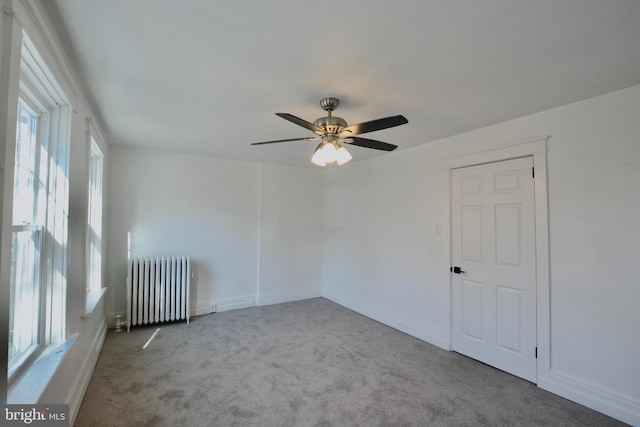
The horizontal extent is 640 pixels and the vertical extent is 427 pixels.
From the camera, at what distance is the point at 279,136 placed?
10.5 feet

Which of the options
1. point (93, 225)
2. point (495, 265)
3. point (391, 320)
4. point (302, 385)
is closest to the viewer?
point (302, 385)

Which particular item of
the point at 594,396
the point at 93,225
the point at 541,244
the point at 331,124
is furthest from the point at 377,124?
the point at 93,225

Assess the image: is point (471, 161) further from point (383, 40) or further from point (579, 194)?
point (383, 40)

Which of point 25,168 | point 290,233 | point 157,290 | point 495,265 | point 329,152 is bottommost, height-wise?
point 157,290

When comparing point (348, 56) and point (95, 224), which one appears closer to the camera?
point (348, 56)

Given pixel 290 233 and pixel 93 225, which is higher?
pixel 93 225

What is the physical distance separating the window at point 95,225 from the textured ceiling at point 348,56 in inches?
32.7

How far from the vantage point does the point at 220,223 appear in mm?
4543

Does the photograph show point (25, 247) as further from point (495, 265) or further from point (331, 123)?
point (495, 265)

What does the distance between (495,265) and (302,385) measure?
2.18m

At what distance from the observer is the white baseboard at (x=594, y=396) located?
205cm

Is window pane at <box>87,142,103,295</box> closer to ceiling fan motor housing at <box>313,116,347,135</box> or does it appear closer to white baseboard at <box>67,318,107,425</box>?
white baseboard at <box>67,318,107,425</box>

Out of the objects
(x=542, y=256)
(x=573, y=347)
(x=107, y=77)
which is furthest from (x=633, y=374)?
(x=107, y=77)

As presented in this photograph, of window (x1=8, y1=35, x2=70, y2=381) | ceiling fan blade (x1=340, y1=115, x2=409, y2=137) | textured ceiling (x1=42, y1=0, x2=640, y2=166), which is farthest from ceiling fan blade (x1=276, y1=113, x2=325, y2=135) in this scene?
window (x1=8, y1=35, x2=70, y2=381)
